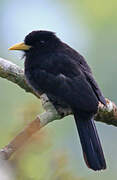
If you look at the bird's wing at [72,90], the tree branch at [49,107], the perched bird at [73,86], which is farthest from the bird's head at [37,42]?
the bird's wing at [72,90]

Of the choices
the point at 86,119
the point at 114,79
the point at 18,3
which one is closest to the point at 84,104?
the point at 86,119

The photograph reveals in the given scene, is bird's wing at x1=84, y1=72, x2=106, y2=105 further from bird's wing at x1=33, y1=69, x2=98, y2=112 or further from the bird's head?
the bird's head

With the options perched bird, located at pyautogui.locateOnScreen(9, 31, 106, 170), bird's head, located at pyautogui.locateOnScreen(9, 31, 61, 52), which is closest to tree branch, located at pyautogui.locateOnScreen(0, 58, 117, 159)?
perched bird, located at pyautogui.locateOnScreen(9, 31, 106, 170)

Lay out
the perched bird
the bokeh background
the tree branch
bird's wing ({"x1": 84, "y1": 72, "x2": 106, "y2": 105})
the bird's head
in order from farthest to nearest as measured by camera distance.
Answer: the bokeh background, the bird's head, bird's wing ({"x1": 84, "y1": 72, "x2": 106, "y2": 105}), the perched bird, the tree branch

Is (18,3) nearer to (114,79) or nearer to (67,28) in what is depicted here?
(67,28)

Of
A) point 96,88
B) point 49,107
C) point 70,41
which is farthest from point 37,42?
point 70,41

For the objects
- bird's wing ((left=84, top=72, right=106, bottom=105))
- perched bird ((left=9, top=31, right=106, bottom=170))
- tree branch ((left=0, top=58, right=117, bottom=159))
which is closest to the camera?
tree branch ((left=0, top=58, right=117, bottom=159))
